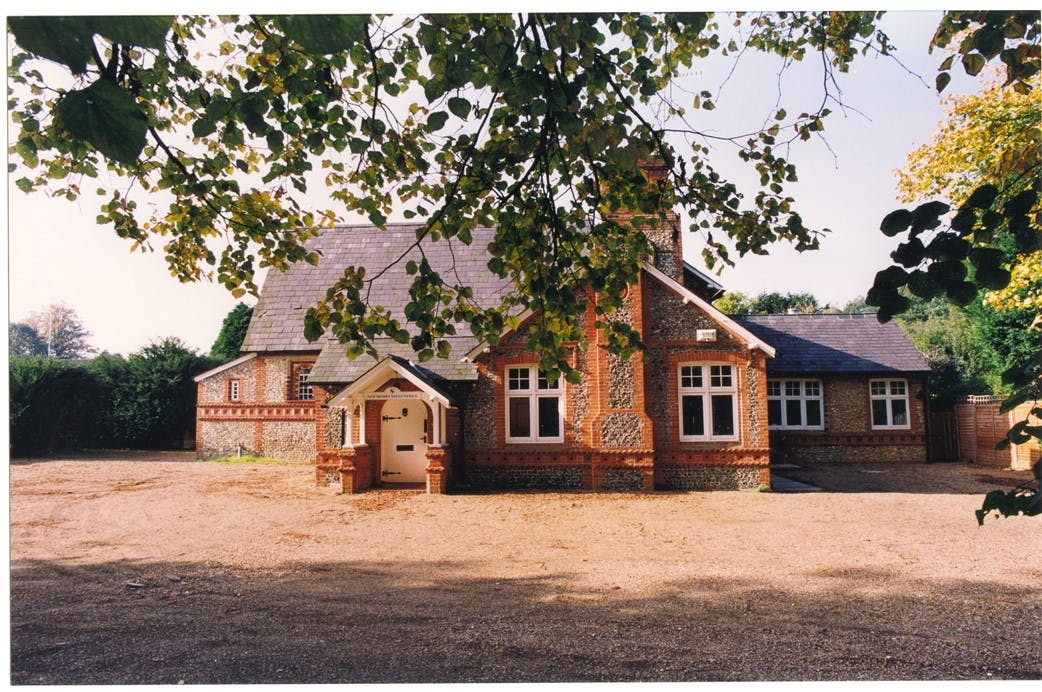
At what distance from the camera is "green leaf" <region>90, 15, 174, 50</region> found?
182cm

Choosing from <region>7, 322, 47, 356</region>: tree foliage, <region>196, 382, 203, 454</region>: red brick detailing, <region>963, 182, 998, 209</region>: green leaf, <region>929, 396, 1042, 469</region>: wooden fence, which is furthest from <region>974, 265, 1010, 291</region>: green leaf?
<region>196, 382, 203, 454</region>: red brick detailing

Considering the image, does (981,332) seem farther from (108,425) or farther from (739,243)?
(108,425)

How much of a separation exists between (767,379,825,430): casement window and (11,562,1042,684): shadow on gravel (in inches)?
481

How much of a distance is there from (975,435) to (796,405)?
4717 millimetres

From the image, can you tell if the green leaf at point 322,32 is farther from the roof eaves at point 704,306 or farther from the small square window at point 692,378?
the small square window at point 692,378

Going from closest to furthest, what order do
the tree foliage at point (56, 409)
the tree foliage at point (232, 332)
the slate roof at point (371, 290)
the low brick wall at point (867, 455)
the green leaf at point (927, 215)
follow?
the green leaf at point (927, 215) < the slate roof at point (371, 290) < the tree foliage at point (56, 409) < the low brick wall at point (867, 455) < the tree foliage at point (232, 332)

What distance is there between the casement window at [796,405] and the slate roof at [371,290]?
8393 mm

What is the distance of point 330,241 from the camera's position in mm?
17500

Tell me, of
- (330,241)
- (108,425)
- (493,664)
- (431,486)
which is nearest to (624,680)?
(493,664)

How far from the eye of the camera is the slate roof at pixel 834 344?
17375mm

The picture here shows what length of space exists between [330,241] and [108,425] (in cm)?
966

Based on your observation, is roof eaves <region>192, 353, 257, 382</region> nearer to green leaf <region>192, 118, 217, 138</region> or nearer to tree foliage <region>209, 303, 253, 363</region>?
tree foliage <region>209, 303, 253, 363</region>

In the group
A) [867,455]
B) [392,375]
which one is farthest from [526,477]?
[867,455]

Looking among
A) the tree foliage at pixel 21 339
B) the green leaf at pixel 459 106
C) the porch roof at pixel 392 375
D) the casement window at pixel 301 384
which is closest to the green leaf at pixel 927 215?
the green leaf at pixel 459 106
